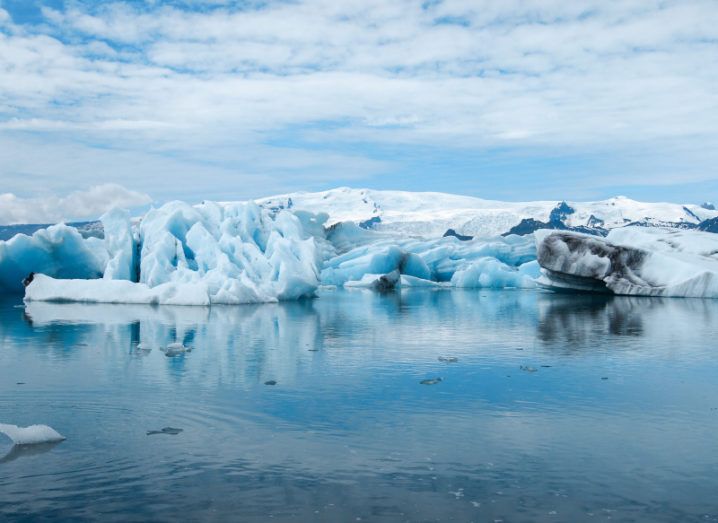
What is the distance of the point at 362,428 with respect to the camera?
7156mm

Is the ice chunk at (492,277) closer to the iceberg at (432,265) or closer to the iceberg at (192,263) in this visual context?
the iceberg at (432,265)

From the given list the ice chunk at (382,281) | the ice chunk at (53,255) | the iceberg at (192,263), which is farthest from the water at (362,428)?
the ice chunk at (382,281)

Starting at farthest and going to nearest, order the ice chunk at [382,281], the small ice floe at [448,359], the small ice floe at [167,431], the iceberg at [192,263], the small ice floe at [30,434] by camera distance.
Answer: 1. the ice chunk at [382,281]
2. the iceberg at [192,263]
3. the small ice floe at [448,359]
4. the small ice floe at [167,431]
5. the small ice floe at [30,434]

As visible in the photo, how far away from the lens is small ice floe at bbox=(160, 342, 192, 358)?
467 inches

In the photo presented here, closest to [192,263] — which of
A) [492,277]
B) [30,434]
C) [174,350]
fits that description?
[174,350]

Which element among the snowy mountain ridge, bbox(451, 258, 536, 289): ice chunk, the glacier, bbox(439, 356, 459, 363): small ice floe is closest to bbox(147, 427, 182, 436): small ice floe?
Result: bbox(439, 356, 459, 363): small ice floe

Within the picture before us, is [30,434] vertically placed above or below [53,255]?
below

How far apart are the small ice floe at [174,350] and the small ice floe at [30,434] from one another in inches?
202

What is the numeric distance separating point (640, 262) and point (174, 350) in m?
21.3

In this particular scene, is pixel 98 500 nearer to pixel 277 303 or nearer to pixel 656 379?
pixel 656 379

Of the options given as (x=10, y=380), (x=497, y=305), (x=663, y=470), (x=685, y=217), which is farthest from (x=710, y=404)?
(x=685, y=217)

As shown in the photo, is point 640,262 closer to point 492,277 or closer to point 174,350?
point 492,277

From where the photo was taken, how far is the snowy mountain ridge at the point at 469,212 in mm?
96125

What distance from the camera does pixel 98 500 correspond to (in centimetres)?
520
